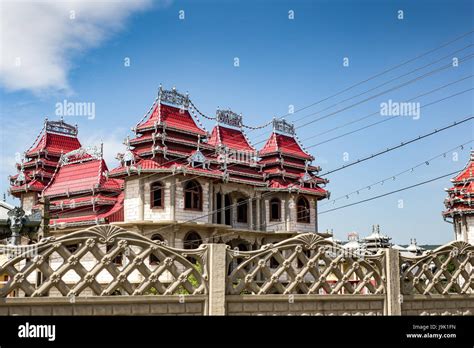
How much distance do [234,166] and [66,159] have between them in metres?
11.5

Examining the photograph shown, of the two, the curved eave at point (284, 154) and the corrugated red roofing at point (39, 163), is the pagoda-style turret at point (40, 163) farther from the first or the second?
the curved eave at point (284, 154)

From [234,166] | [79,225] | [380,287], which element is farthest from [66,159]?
[380,287]

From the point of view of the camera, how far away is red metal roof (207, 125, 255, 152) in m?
35.3

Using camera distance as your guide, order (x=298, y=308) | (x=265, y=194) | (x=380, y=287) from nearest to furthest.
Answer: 1. (x=298, y=308)
2. (x=380, y=287)
3. (x=265, y=194)

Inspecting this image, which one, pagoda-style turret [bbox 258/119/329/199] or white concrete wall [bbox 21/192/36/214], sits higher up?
pagoda-style turret [bbox 258/119/329/199]

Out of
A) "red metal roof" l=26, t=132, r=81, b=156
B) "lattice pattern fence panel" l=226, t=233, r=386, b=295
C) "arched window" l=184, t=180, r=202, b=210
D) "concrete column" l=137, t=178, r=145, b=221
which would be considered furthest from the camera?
"red metal roof" l=26, t=132, r=81, b=156

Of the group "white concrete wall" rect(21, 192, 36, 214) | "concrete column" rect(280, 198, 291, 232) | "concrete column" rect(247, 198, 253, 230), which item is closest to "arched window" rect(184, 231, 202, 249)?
"concrete column" rect(247, 198, 253, 230)

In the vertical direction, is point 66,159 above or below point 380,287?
above

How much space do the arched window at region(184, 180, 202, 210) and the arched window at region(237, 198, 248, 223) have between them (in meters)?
4.26

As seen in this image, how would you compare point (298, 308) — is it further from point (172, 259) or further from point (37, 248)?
point (37, 248)

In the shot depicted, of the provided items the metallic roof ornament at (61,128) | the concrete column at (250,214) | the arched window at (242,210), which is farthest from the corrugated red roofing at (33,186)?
the concrete column at (250,214)

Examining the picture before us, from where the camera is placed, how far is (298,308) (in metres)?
8.21

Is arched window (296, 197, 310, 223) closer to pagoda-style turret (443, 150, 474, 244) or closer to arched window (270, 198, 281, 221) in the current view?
arched window (270, 198, 281, 221)
